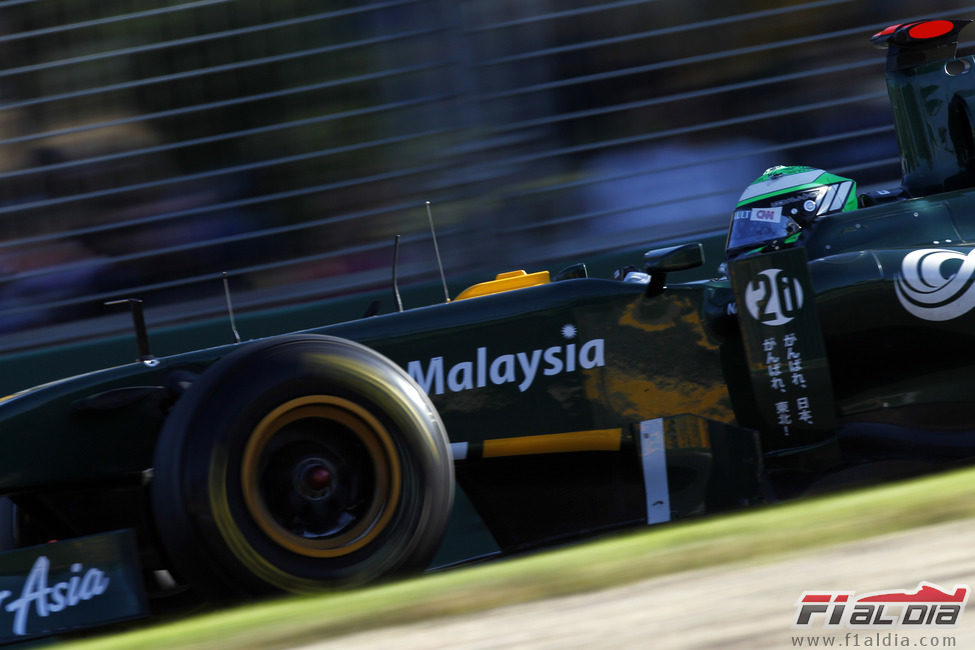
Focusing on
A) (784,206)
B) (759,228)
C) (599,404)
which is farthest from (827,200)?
(599,404)

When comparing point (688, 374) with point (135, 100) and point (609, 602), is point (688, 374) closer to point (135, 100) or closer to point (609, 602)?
point (609, 602)

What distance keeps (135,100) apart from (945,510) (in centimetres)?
662

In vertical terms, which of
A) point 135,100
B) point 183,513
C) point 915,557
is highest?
point 135,100

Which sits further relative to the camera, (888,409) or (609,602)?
(888,409)

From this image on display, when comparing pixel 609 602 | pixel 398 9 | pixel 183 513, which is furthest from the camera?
pixel 398 9

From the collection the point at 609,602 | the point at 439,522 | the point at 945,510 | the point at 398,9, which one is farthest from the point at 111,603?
the point at 398,9

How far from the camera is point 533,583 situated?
2787 mm

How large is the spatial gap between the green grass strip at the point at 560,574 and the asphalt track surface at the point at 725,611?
0.06 metres

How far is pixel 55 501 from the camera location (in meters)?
3.84

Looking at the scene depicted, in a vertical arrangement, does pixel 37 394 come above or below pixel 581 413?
above

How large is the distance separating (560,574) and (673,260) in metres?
1.32

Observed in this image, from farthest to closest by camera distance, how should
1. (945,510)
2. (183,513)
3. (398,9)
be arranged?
(398,9)
(183,513)
(945,510)

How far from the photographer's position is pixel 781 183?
465 centimetres

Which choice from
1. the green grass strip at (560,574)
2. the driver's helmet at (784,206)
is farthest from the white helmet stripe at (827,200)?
the green grass strip at (560,574)
